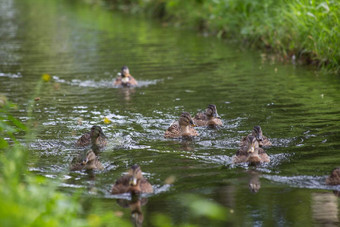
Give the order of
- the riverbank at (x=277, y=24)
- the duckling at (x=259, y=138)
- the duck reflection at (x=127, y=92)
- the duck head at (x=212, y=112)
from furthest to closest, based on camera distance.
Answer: the riverbank at (x=277, y=24) < the duck reflection at (x=127, y=92) < the duck head at (x=212, y=112) < the duckling at (x=259, y=138)

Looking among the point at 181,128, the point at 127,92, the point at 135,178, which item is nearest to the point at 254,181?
the point at 135,178

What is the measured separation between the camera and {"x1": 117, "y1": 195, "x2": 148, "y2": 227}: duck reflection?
7.13 metres

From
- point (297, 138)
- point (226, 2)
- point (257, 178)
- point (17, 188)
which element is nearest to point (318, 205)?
point (257, 178)

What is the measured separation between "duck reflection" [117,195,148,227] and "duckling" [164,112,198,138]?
3043 mm

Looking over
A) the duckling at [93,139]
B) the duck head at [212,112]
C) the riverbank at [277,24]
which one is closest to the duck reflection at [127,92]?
the duck head at [212,112]

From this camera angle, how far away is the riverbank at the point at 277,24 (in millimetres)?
16031

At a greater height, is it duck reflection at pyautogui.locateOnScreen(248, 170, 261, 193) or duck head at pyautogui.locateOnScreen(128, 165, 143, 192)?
duck head at pyautogui.locateOnScreen(128, 165, 143, 192)

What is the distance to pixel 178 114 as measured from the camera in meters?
12.6

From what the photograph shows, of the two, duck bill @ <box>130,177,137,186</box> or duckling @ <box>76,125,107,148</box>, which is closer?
duck bill @ <box>130,177,137,186</box>

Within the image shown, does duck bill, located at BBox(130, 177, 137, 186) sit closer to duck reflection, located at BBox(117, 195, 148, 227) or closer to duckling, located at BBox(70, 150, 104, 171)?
duck reflection, located at BBox(117, 195, 148, 227)

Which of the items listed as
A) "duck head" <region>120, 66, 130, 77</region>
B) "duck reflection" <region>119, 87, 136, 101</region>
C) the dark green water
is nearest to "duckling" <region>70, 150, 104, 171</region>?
the dark green water

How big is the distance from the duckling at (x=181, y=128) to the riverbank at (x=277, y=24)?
615 cm

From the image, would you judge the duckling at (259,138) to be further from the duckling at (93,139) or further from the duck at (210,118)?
the duckling at (93,139)

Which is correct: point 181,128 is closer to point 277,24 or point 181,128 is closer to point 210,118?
point 210,118
